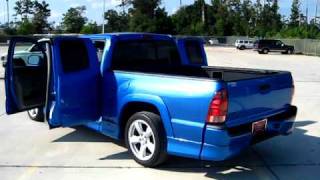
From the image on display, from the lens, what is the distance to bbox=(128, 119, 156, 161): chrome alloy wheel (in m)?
6.54

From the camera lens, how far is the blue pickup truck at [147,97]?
227 inches

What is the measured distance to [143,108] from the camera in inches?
265

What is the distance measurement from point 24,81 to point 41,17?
99741mm

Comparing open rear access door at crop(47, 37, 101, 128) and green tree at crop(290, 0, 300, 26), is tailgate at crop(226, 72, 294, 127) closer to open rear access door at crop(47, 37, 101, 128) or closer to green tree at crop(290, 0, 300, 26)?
open rear access door at crop(47, 37, 101, 128)

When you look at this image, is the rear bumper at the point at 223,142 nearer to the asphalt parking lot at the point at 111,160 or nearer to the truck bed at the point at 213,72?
the asphalt parking lot at the point at 111,160

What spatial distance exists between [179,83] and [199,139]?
73 centimetres

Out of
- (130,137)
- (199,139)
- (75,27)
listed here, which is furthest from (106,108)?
(75,27)

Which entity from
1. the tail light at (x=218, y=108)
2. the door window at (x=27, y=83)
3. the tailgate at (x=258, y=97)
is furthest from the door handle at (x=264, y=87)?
the door window at (x=27, y=83)

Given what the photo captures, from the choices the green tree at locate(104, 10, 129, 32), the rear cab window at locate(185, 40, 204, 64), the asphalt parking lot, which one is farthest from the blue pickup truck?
the green tree at locate(104, 10, 129, 32)

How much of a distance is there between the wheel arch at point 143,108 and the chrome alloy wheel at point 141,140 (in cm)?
23

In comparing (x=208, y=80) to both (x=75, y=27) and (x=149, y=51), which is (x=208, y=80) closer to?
(x=149, y=51)

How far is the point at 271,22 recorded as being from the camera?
10169 centimetres

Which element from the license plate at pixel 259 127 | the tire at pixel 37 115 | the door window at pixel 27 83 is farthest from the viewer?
the tire at pixel 37 115

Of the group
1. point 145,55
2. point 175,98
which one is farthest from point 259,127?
point 145,55
